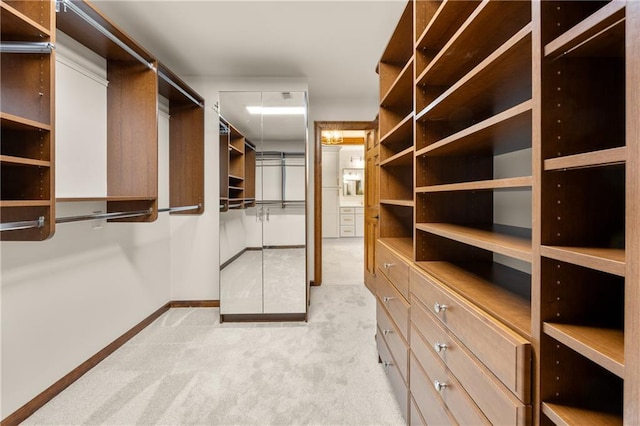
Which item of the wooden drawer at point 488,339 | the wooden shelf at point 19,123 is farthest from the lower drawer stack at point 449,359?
the wooden shelf at point 19,123

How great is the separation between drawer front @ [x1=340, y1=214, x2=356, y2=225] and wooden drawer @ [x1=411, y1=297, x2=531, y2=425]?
6700 millimetres

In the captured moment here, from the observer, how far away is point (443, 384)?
1063 mm

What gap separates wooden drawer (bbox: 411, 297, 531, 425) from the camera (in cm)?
73

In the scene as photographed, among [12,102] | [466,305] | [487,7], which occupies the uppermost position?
[487,7]

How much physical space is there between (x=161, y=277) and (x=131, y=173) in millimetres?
1298

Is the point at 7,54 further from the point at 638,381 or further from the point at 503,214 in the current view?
the point at 503,214

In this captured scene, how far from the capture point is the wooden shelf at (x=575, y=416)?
0.61 meters

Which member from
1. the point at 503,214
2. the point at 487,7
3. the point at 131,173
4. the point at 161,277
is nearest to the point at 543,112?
the point at 487,7

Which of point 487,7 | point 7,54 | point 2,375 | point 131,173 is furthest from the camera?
point 131,173

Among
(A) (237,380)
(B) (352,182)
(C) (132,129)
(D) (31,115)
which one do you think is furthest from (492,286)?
(B) (352,182)

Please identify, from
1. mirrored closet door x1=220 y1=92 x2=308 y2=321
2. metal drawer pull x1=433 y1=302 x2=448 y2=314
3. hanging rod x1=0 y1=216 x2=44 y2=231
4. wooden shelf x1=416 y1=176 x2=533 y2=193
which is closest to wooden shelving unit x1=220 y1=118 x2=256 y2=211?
mirrored closet door x1=220 y1=92 x2=308 y2=321

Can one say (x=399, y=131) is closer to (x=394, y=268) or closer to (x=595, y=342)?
(x=394, y=268)

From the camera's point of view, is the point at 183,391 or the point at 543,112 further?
the point at 183,391

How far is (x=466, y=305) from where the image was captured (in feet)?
3.11
